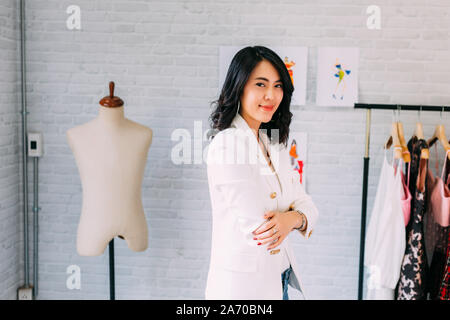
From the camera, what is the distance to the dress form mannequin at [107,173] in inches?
80.9

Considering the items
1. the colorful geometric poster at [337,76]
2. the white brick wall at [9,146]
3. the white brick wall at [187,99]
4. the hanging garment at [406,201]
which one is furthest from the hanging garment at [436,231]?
the white brick wall at [9,146]

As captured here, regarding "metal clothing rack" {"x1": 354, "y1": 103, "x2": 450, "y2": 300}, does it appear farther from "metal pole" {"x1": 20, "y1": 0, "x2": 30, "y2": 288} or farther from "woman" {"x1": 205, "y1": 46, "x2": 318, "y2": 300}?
"metal pole" {"x1": 20, "y1": 0, "x2": 30, "y2": 288}

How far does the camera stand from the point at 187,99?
101 inches

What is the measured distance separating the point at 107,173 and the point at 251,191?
0.93 meters

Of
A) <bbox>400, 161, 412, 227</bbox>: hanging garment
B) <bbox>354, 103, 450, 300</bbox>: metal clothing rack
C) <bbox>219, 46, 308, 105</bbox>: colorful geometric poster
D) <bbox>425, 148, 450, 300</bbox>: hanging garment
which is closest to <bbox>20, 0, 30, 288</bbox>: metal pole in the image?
<bbox>219, 46, 308, 105</bbox>: colorful geometric poster

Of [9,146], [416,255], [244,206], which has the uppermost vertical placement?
[9,146]

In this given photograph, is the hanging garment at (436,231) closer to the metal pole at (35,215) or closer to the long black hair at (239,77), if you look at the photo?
the long black hair at (239,77)

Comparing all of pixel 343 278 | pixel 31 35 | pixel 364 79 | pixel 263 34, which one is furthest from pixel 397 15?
pixel 31 35

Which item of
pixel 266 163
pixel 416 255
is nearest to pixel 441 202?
pixel 416 255

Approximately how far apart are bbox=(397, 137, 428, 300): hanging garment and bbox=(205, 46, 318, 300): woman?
0.83 meters

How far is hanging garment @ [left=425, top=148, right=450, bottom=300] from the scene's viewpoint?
2.14 metres

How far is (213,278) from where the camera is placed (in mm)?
1610

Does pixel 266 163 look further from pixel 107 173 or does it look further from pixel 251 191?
pixel 107 173
